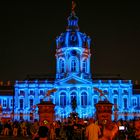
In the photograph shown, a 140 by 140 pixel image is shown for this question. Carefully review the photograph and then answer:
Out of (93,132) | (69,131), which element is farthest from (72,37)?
(93,132)

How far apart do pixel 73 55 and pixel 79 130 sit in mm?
66895

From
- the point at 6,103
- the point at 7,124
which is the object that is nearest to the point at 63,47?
the point at 6,103

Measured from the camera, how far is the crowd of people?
54.0ft

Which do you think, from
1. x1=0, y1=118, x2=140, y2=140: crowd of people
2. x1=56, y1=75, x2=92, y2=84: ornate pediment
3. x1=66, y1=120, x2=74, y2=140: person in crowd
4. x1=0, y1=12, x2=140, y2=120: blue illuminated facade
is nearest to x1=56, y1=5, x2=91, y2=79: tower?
x1=0, y1=12, x2=140, y2=120: blue illuminated facade

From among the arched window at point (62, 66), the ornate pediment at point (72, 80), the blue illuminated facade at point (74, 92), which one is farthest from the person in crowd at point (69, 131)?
the arched window at point (62, 66)

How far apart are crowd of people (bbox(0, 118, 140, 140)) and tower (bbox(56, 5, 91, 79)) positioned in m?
53.3

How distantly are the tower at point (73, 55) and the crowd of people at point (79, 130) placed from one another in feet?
175

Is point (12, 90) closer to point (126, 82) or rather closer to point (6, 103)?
point (6, 103)

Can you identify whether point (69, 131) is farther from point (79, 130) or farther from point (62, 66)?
point (62, 66)

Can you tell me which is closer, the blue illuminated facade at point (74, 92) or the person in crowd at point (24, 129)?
the person in crowd at point (24, 129)

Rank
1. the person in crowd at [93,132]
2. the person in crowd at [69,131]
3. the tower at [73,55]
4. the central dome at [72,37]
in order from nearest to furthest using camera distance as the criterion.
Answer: the person in crowd at [93,132] → the person in crowd at [69,131] → the tower at [73,55] → the central dome at [72,37]

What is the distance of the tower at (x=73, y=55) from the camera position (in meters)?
90.8

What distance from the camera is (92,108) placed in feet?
283

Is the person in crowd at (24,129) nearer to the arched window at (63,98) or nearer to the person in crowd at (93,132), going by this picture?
the person in crowd at (93,132)
